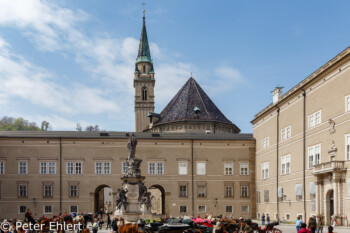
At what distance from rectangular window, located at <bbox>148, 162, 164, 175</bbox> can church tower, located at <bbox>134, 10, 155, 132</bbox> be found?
181ft

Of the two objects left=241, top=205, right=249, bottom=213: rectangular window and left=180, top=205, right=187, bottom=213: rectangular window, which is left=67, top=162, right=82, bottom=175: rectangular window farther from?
left=241, top=205, right=249, bottom=213: rectangular window

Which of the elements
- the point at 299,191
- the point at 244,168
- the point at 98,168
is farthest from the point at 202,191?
the point at 299,191

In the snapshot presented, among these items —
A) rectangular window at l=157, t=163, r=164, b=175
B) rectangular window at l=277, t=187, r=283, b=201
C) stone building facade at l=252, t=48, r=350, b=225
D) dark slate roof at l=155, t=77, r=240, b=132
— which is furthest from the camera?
dark slate roof at l=155, t=77, r=240, b=132

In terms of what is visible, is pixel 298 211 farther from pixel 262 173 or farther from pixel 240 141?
pixel 240 141

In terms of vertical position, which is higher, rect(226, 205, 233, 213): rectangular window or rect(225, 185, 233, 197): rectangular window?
rect(225, 185, 233, 197): rectangular window

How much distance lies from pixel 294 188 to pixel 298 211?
246 centimetres

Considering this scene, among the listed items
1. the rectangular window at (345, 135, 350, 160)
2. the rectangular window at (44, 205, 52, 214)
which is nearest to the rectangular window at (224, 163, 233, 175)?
the rectangular window at (44, 205, 52, 214)

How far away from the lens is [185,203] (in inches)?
2367

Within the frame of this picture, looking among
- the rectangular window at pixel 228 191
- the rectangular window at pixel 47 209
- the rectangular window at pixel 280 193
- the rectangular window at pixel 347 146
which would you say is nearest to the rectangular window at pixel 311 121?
the rectangular window at pixel 347 146

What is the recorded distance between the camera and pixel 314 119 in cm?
4369

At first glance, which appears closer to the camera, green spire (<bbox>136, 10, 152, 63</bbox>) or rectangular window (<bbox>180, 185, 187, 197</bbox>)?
rectangular window (<bbox>180, 185, 187, 197</bbox>)

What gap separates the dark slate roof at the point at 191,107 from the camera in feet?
283

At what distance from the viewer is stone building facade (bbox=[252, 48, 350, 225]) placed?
3781 cm

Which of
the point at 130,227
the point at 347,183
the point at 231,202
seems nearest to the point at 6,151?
the point at 231,202
